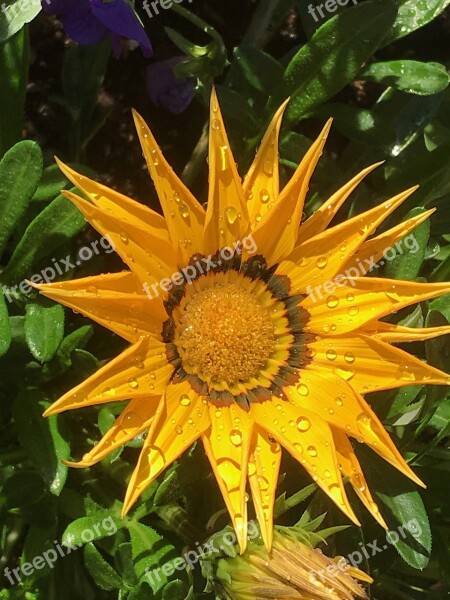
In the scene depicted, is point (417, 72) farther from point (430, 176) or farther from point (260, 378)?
point (260, 378)

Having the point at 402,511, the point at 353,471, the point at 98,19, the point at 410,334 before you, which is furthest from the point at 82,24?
the point at 402,511

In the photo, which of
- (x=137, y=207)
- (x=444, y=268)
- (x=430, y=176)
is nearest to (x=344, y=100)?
(x=430, y=176)

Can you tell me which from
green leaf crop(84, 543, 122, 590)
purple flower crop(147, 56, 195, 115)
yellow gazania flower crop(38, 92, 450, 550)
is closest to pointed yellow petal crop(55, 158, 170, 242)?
yellow gazania flower crop(38, 92, 450, 550)

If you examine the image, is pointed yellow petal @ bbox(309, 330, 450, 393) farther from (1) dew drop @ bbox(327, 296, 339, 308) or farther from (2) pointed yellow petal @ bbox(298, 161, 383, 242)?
(2) pointed yellow petal @ bbox(298, 161, 383, 242)

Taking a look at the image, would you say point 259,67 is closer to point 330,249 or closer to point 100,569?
point 330,249

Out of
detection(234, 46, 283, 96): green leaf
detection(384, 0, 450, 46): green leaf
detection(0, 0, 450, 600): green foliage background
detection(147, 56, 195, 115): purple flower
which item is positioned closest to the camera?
detection(0, 0, 450, 600): green foliage background

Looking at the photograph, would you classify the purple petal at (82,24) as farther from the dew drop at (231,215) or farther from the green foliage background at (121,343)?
the dew drop at (231,215)

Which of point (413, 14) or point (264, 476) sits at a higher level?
point (413, 14)
